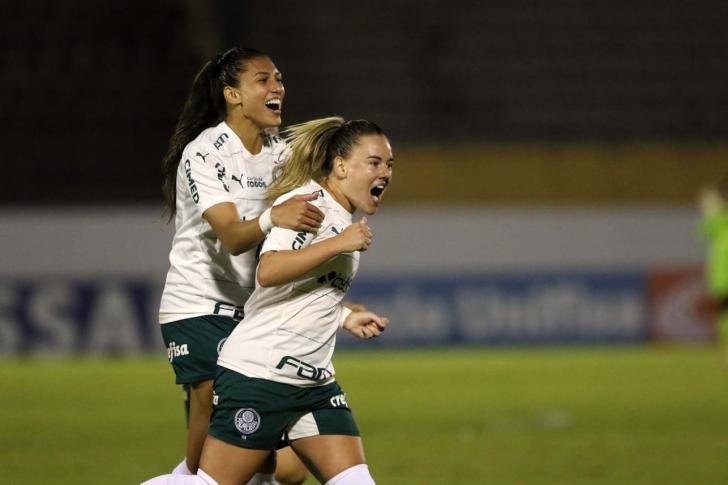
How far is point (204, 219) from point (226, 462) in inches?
37.6

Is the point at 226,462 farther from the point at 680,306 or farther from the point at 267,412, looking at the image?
the point at 680,306

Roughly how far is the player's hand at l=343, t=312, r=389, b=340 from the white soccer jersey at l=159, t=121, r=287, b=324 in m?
0.61

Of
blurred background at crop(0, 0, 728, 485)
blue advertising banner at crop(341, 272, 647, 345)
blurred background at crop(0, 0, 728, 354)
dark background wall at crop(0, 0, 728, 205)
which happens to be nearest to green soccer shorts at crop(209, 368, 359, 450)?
blurred background at crop(0, 0, 728, 485)

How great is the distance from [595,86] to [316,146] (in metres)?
15.6

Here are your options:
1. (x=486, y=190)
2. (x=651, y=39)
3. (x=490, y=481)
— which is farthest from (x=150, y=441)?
(x=651, y=39)

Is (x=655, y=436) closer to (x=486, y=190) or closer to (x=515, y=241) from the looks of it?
(x=515, y=241)

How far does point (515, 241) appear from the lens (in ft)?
54.6

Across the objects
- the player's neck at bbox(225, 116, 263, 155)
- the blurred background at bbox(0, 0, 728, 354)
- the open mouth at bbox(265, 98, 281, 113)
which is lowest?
the blurred background at bbox(0, 0, 728, 354)

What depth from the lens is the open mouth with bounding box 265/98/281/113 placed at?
4.90 meters

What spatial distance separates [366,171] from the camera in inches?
172

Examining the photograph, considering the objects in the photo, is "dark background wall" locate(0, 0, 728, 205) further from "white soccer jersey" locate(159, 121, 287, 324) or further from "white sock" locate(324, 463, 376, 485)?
"white sock" locate(324, 463, 376, 485)

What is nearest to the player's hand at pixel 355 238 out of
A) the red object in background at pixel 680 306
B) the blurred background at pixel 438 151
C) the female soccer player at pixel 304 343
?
the female soccer player at pixel 304 343

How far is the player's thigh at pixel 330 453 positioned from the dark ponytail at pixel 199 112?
3.74ft

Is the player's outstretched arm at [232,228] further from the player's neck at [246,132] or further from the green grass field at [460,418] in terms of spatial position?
the green grass field at [460,418]
